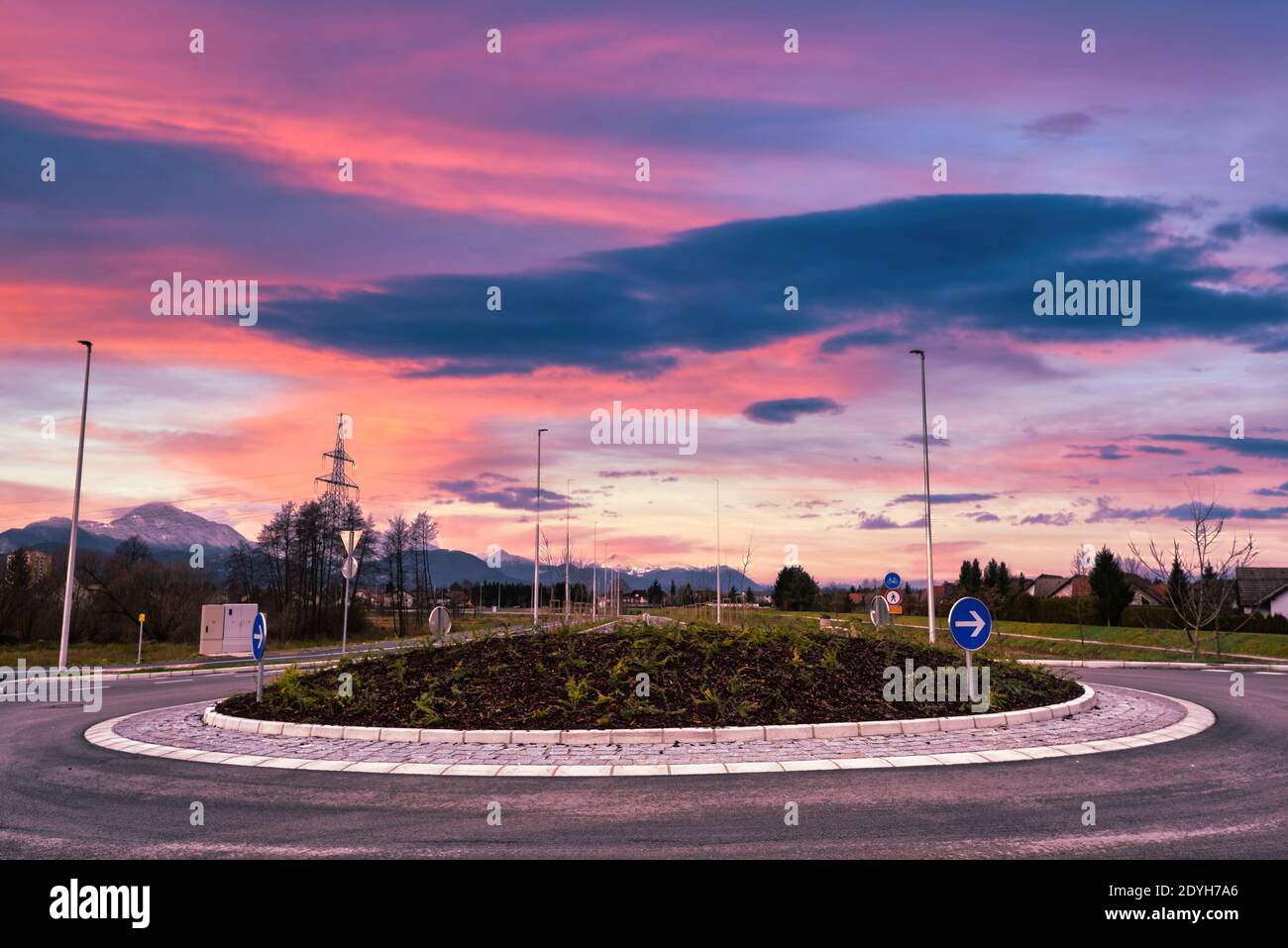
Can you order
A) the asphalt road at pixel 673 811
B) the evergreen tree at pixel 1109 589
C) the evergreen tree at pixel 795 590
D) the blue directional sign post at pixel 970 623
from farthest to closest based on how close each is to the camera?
the evergreen tree at pixel 795 590, the evergreen tree at pixel 1109 589, the blue directional sign post at pixel 970 623, the asphalt road at pixel 673 811

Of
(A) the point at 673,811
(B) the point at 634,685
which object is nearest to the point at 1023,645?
(B) the point at 634,685

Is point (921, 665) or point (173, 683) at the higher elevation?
point (921, 665)

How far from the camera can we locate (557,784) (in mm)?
8797

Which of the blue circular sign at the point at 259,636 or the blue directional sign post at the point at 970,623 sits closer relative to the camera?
the blue directional sign post at the point at 970,623

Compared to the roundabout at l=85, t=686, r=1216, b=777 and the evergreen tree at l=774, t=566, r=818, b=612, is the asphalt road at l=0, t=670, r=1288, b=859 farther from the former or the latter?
the evergreen tree at l=774, t=566, r=818, b=612

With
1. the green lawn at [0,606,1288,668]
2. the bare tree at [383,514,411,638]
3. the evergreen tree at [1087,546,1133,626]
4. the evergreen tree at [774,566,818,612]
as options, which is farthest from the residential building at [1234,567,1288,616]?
the bare tree at [383,514,411,638]

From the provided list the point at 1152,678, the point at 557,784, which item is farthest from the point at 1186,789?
the point at 1152,678

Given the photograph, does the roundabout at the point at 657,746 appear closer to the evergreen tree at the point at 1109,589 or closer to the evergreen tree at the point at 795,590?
the evergreen tree at the point at 1109,589

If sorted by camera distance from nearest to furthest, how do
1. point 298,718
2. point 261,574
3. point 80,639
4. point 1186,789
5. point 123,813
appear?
point 123,813
point 1186,789
point 298,718
point 80,639
point 261,574

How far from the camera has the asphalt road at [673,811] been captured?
21.5 ft

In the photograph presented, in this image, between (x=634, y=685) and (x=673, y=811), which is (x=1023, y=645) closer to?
(x=634, y=685)

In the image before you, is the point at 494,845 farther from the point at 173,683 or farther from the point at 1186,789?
the point at 173,683

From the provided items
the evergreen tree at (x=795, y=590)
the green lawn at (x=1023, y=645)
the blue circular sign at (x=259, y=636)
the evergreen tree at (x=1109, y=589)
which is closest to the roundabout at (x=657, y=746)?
the blue circular sign at (x=259, y=636)
